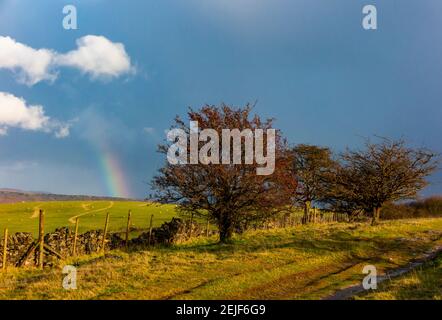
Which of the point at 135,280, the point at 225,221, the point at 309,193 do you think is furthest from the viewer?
the point at 309,193

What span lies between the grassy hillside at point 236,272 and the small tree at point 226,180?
243 centimetres

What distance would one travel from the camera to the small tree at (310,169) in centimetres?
5416

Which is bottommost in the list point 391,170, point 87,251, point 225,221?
point 87,251

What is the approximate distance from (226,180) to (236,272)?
9.32 m

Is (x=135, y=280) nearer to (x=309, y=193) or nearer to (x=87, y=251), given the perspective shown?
(x=87, y=251)

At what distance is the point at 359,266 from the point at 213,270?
6.24 metres

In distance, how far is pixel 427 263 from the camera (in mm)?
19594

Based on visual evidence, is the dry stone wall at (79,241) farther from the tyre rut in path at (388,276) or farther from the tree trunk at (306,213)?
the tree trunk at (306,213)

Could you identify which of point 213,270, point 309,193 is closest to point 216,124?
point 213,270

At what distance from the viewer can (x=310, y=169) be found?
188 feet
